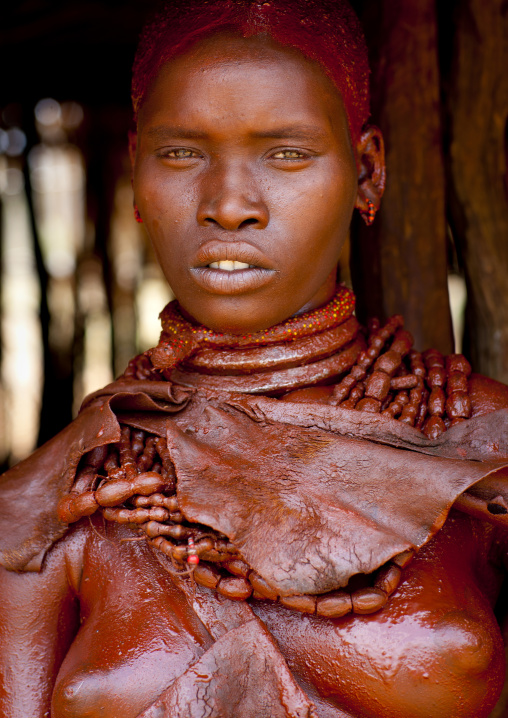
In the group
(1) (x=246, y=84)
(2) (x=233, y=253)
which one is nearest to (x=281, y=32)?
(1) (x=246, y=84)

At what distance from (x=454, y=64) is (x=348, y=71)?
81cm

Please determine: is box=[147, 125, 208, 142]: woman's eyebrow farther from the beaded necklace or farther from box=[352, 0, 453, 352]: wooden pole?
box=[352, 0, 453, 352]: wooden pole

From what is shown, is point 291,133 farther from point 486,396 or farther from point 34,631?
point 34,631

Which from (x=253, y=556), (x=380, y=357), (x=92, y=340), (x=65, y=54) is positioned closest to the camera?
(x=253, y=556)

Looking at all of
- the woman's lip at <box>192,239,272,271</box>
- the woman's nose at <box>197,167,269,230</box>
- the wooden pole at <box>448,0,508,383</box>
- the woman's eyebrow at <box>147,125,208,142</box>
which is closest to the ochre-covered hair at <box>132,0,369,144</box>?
the woman's eyebrow at <box>147,125,208,142</box>

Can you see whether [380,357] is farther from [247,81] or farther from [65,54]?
[65,54]

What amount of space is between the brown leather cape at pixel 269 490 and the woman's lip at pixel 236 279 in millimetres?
206

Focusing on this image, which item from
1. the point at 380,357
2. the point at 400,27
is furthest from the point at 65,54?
the point at 380,357

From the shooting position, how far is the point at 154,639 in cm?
148

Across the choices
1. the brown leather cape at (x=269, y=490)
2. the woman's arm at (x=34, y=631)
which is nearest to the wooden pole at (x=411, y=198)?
the brown leather cape at (x=269, y=490)

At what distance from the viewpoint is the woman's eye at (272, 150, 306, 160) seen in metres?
1.61

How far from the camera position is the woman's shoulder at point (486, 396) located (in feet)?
5.47

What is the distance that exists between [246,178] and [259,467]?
20.4 inches

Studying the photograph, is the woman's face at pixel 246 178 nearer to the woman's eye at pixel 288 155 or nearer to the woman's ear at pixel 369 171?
the woman's eye at pixel 288 155
